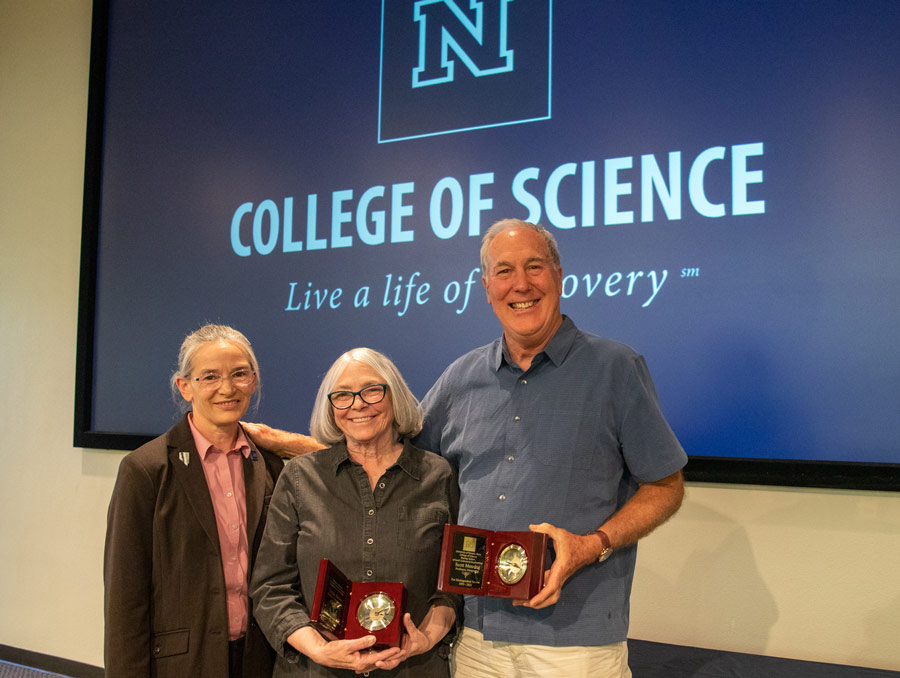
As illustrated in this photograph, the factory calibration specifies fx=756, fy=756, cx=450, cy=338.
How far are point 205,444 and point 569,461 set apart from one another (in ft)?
3.33

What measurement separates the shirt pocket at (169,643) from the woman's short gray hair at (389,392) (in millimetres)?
606

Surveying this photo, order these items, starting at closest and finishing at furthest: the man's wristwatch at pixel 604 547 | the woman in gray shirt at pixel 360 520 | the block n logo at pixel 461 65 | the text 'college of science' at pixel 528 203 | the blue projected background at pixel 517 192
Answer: the man's wristwatch at pixel 604 547, the woman in gray shirt at pixel 360 520, the blue projected background at pixel 517 192, the text 'college of science' at pixel 528 203, the block n logo at pixel 461 65

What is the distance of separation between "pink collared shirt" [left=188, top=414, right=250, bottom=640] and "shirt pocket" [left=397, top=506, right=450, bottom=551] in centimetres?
49

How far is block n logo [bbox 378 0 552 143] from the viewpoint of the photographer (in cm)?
319

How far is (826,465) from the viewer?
2.60 meters

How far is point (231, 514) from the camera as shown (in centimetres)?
208

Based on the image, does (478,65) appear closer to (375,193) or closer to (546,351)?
(375,193)

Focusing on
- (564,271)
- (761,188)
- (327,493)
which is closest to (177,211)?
(564,271)

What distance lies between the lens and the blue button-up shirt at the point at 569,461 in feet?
5.94

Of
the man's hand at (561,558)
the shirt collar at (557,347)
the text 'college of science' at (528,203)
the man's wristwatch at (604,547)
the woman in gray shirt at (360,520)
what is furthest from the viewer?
the text 'college of science' at (528,203)

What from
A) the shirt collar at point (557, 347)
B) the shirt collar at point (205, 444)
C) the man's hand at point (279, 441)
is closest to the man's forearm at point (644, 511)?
the shirt collar at point (557, 347)

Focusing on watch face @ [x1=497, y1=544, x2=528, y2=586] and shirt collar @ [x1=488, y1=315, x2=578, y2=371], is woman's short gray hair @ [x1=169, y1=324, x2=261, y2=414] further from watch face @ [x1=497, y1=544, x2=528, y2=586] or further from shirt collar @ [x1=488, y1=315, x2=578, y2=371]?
watch face @ [x1=497, y1=544, x2=528, y2=586]

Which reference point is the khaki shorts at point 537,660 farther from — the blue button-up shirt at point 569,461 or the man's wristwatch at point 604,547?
the man's wristwatch at point 604,547

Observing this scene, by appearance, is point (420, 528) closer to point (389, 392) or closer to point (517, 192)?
point (389, 392)
